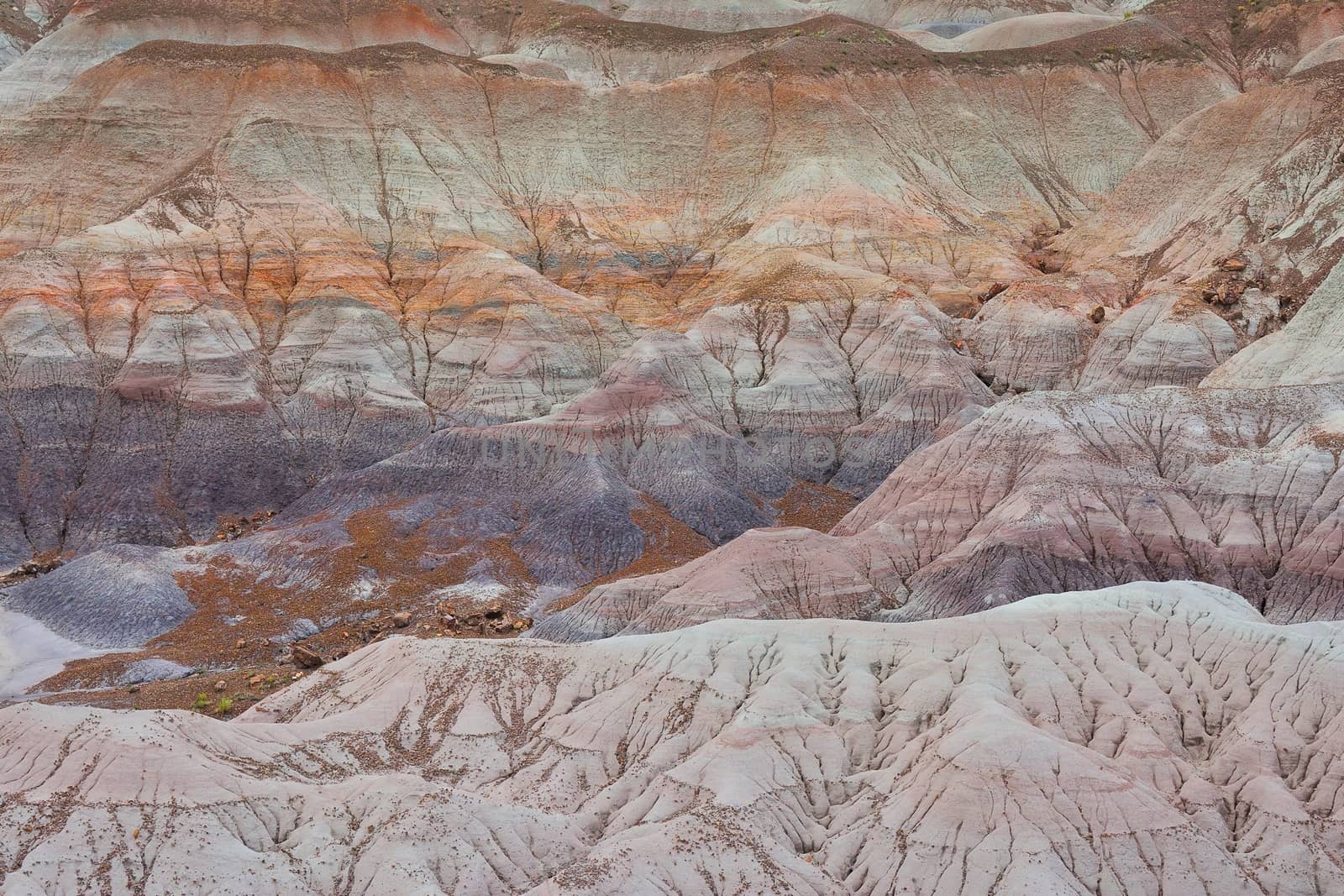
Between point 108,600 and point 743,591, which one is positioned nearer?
point 743,591

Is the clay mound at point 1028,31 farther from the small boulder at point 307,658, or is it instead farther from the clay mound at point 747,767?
the small boulder at point 307,658

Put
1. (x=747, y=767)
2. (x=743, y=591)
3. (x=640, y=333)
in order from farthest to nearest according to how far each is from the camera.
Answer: (x=640, y=333), (x=743, y=591), (x=747, y=767)

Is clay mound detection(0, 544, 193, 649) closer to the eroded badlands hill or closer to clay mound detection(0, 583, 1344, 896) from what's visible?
the eroded badlands hill

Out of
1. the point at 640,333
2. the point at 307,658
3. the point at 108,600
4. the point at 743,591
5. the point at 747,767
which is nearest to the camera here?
the point at 747,767

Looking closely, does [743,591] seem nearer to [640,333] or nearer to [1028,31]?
[640,333]

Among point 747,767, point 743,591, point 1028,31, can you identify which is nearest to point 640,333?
point 743,591

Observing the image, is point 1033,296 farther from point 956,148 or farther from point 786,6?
point 786,6

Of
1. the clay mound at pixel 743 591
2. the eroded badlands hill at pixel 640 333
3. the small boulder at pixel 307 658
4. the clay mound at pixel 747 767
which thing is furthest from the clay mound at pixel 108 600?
the clay mound at pixel 743 591

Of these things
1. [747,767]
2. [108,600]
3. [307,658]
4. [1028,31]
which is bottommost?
[108,600]

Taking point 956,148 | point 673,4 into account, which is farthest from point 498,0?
point 956,148

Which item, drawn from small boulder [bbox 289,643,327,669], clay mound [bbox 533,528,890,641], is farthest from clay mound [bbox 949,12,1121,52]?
small boulder [bbox 289,643,327,669]
